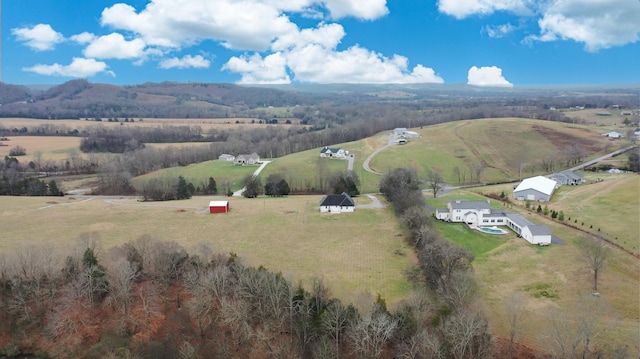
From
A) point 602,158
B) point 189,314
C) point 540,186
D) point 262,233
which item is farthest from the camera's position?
point 602,158

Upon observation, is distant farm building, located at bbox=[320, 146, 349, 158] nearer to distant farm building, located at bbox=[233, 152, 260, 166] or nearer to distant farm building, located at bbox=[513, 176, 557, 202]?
distant farm building, located at bbox=[233, 152, 260, 166]

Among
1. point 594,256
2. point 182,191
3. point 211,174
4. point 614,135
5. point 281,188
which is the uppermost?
point 614,135

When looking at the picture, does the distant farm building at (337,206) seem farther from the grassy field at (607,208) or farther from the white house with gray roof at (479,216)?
the grassy field at (607,208)

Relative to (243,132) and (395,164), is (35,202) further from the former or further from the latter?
(243,132)

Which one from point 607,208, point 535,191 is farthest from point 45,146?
point 607,208

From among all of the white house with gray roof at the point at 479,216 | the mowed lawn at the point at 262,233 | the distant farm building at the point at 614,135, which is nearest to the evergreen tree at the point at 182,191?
the mowed lawn at the point at 262,233

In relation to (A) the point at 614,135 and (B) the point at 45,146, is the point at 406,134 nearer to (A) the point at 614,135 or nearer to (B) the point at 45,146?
(A) the point at 614,135
